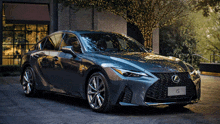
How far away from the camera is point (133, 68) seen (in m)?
6.15

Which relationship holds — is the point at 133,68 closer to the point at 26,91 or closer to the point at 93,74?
the point at 93,74

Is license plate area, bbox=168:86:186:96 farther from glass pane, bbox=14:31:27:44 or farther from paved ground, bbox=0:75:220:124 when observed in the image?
glass pane, bbox=14:31:27:44

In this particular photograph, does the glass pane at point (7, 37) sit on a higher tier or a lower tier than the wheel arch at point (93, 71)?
higher

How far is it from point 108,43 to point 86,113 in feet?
5.56

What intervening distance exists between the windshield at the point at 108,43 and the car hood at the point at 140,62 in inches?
14.9

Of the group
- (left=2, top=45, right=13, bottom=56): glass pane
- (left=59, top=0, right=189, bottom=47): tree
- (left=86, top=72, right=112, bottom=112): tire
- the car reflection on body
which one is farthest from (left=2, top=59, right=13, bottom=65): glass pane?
(left=86, top=72, right=112, bottom=112): tire

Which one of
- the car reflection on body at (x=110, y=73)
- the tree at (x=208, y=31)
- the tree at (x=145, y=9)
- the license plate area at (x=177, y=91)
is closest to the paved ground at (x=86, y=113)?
the car reflection on body at (x=110, y=73)

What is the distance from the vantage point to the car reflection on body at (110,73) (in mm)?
6074

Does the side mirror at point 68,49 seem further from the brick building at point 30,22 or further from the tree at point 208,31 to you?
the tree at point 208,31

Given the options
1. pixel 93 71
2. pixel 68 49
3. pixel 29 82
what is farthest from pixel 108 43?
pixel 29 82

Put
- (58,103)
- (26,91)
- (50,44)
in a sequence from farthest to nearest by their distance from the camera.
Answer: (26,91) < (50,44) < (58,103)

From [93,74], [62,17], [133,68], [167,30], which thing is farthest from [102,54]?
[167,30]

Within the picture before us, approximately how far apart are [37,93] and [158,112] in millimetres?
Result: 3285

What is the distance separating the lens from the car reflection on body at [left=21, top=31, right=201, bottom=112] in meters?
6.07
